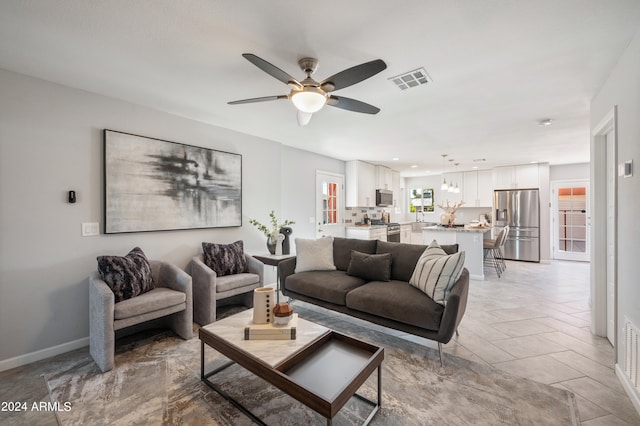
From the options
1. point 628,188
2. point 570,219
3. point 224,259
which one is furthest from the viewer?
point 570,219

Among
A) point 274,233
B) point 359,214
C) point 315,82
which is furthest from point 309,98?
point 359,214

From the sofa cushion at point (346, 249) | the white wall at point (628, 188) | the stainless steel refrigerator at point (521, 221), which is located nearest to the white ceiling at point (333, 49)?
the white wall at point (628, 188)

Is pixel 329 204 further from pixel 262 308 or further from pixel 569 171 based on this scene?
pixel 569 171

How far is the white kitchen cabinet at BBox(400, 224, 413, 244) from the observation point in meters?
8.21

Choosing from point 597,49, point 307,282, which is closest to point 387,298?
point 307,282

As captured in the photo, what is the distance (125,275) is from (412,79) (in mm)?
3200

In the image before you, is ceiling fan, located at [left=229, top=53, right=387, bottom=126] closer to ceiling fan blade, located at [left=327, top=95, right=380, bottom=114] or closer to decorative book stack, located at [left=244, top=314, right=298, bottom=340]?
ceiling fan blade, located at [left=327, top=95, right=380, bottom=114]

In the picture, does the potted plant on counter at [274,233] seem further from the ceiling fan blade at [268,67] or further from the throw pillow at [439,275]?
→ the ceiling fan blade at [268,67]

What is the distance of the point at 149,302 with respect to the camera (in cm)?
251

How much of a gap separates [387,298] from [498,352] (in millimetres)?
1119

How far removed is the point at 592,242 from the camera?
2832 mm

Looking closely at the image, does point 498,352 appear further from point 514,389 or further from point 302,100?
point 302,100

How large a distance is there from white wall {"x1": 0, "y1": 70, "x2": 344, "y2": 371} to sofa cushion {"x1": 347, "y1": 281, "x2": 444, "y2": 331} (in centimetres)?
243

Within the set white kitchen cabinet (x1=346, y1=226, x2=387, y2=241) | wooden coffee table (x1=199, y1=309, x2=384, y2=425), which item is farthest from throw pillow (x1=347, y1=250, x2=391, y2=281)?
white kitchen cabinet (x1=346, y1=226, x2=387, y2=241)
